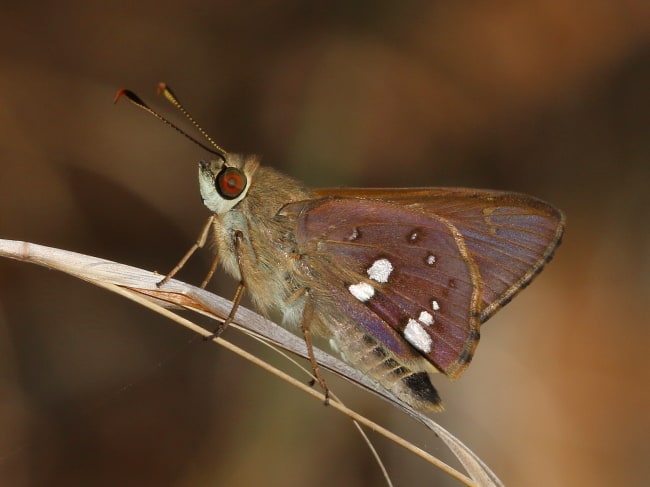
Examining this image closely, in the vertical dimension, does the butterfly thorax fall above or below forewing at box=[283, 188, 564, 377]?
below

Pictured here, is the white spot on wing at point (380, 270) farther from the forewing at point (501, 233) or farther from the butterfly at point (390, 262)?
the forewing at point (501, 233)

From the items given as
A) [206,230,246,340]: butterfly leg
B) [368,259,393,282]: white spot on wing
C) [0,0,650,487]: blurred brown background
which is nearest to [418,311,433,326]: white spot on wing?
[368,259,393,282]: white spot on wing

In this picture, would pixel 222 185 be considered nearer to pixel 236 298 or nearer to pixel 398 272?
pixel 236 298

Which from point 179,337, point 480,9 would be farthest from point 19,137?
A: point 480,9

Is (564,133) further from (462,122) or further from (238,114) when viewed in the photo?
(238,114)

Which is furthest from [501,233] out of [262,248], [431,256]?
[262,248]

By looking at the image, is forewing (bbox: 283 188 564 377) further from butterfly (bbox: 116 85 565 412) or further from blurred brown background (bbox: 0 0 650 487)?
blurred brown background (bbox: 0 0 650 487)
